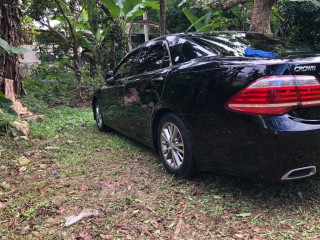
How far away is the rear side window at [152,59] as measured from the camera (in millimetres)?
3741

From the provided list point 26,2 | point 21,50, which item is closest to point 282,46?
point 21,50

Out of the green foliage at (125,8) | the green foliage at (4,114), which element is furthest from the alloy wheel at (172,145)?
the green foliage at (125,8)

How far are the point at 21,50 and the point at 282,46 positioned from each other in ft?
14.1

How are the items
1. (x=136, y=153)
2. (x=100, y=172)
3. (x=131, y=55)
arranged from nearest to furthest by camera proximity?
(x=100, y=172) < (x=136, y=153) < (x=131, y=55)

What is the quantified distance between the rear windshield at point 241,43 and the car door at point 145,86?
1.65 ft

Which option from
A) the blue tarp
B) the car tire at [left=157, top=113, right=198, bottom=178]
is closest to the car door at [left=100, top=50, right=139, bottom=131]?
the car tire at [left=157, top=113, right=198, bottom=178]

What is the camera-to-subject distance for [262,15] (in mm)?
6172

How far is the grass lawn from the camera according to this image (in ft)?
7.98

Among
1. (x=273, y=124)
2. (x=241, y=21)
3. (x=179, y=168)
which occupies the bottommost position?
(x=179, y=168)

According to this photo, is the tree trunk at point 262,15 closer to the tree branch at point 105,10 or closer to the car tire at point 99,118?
the car tire at point 99,118

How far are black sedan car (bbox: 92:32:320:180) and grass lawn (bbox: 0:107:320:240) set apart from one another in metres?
0.32

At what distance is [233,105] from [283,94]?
0.39m

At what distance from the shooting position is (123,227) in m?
2.52

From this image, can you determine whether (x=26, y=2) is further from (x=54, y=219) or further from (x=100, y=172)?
(x=54, y=219)
